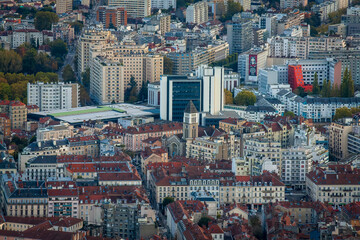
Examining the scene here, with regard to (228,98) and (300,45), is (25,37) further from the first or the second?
(228,98)

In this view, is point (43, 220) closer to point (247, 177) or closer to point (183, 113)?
point (247, 177)

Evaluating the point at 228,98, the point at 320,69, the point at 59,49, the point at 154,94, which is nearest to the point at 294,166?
the point at 228,98

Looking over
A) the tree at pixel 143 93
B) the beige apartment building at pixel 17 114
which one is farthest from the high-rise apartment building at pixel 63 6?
the beige apartment building at pixel 17 114

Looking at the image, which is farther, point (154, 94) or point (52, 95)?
point (154, 94)

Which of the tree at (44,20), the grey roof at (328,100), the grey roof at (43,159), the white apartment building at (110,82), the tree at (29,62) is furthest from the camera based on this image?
the tree at (44,20)

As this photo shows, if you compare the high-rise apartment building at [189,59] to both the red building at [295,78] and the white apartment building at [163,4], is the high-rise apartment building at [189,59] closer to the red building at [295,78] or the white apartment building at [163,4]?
the red building at [295,78]
